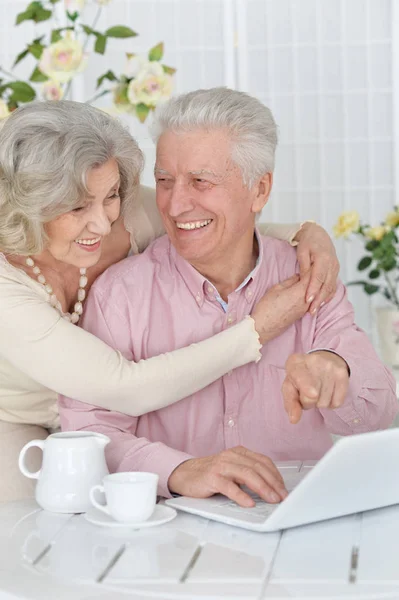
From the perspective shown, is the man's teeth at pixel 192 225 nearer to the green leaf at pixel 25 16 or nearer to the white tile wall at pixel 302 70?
the green leaf at pixel 25 16

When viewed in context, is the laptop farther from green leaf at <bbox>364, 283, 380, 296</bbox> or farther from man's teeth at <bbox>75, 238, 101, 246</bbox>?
green leaf at <bbox>364, 283, 380, 296</bbox>

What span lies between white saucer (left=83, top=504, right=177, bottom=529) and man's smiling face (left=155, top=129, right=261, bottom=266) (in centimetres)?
67

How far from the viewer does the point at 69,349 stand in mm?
1732

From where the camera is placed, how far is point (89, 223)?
185 centimetres

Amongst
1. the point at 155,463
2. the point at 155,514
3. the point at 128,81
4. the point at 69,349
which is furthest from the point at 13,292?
the point at 128,81

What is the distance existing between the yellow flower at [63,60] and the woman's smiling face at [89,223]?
1.02 metres

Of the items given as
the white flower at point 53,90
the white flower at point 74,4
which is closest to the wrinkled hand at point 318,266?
the white flower at point 53,90

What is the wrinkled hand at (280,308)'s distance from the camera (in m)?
1.93

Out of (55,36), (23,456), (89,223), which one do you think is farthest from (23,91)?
(23,456)

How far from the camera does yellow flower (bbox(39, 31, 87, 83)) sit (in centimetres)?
281

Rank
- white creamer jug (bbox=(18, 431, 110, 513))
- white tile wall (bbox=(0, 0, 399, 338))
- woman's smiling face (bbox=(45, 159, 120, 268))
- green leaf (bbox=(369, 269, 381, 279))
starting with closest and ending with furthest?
white creamer jug (bbox=(18, 431, 110, 513)), woman's smiling face (bbox=(45, 159, 120, 268)), green leaf (bbox=(369, 269, 381, 279)), white tile wall (bbox=(0, 0, 399, 338))

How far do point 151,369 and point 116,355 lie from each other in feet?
0.23

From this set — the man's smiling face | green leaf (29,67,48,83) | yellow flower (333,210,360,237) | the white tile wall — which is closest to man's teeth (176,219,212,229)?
the man's smiling face

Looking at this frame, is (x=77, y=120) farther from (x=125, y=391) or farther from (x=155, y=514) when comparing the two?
(x=155, y=514)
